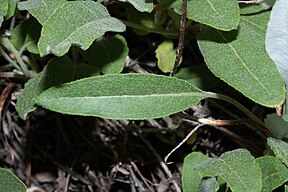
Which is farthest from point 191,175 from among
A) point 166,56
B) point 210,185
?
point 166,56

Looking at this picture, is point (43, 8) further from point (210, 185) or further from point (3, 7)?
point (210, 185)

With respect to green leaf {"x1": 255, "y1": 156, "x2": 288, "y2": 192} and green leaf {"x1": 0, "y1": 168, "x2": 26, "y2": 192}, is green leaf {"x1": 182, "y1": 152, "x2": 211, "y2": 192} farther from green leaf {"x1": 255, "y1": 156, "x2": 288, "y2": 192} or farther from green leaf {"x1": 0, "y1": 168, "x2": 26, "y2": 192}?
green leaf {"x1": 0, "y1": 168, "x2": 26, "y2": 192}

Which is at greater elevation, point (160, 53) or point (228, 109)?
point (160, 53)

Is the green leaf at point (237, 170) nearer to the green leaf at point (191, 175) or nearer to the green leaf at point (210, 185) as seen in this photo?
the green leaf at point (210, 185)

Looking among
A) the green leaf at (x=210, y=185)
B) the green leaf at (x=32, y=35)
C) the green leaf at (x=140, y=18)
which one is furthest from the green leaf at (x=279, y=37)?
the green leaf at (x=32, y=35)

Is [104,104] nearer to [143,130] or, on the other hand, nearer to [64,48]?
[64,48]

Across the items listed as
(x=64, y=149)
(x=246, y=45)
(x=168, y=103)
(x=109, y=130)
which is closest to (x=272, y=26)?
(x=246, y=45)
